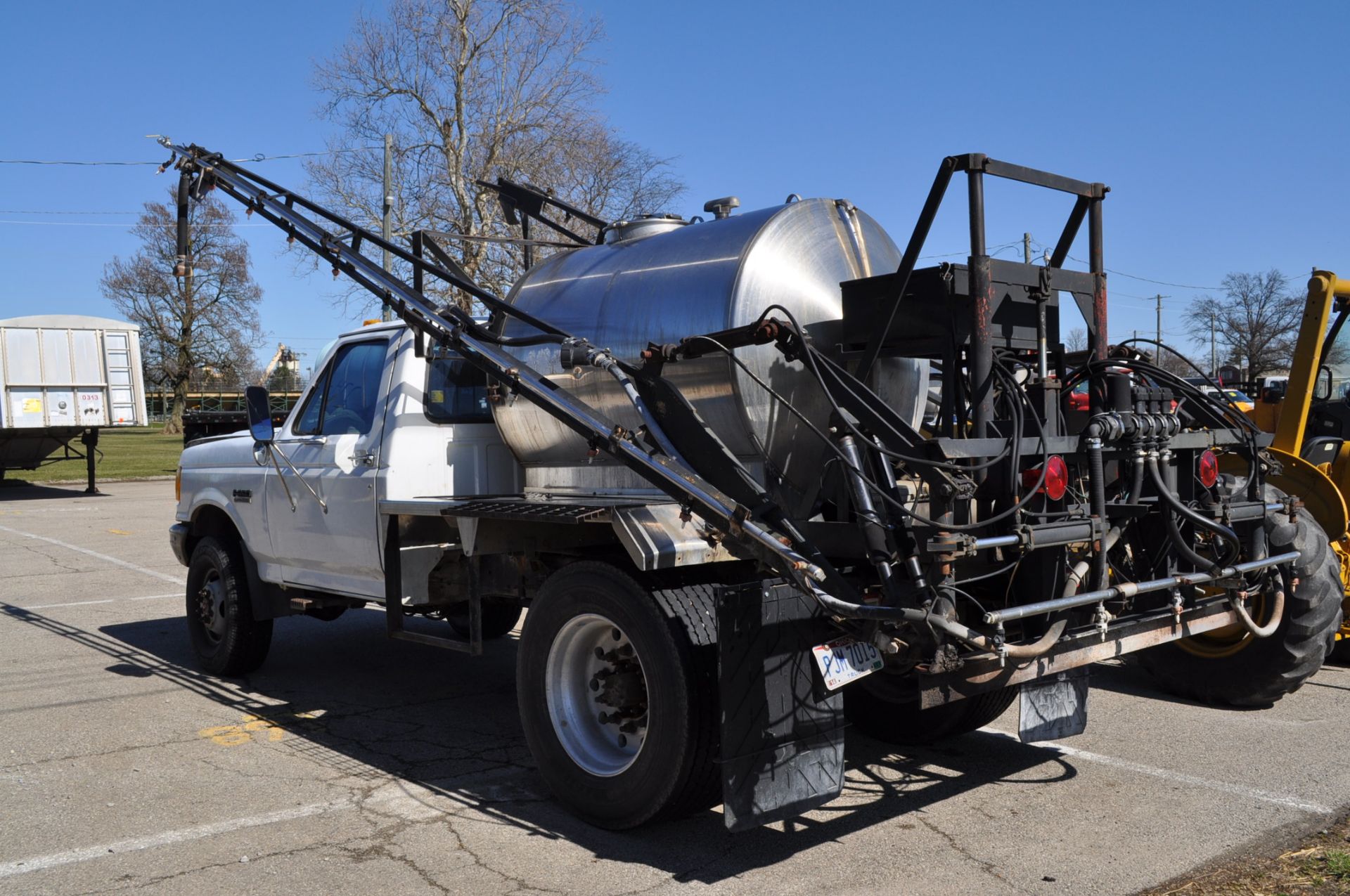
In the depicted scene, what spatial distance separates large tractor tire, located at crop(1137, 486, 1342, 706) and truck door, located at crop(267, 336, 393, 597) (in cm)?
461

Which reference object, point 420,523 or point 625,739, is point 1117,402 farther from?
point 420,523

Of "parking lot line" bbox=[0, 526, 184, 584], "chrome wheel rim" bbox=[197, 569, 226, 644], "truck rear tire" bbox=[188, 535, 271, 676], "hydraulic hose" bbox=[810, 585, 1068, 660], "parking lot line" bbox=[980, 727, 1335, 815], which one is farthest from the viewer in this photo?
"parking lot line" bbox=[0, 526, 184, 584]

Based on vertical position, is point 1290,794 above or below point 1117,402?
below

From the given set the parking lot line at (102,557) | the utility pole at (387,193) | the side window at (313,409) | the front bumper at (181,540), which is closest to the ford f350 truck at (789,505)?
the side window at (313,409)

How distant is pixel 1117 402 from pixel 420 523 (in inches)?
140

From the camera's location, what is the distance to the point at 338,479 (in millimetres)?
6715

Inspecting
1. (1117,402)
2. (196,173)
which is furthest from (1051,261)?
(196,173)

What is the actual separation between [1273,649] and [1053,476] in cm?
283

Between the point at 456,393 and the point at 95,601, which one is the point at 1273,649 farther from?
the point at 95,601

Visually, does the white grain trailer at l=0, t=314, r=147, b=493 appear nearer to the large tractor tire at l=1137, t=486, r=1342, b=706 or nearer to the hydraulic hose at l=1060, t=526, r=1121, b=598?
the large tractor tire at l=1137, t=486, r=1342, b=706

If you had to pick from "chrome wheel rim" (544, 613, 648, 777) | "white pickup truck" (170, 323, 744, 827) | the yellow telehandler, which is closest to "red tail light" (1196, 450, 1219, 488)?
the yellow telehandler

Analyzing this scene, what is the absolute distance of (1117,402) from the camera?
4.81 meters

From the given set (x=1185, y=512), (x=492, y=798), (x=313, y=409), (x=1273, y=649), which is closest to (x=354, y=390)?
(x=313, y=409)

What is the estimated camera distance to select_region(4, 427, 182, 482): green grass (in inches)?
1164
